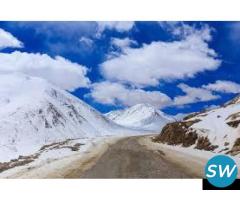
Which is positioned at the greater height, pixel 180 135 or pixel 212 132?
pixel 212 132

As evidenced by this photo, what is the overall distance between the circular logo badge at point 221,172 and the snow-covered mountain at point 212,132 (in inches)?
410

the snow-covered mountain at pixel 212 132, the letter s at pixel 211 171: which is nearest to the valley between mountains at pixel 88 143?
the snow-covered mountain at pixel 212 132

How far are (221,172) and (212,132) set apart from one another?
23.2 metres

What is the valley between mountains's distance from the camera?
2177 centimetres

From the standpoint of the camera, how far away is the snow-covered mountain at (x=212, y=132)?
3179 centimetres

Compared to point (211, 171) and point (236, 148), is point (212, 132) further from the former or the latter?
point (211, 171)

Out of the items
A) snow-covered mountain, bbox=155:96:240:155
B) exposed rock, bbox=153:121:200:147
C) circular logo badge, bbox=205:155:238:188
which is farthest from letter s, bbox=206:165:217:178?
exposed rock, bbox=153:121:200:147

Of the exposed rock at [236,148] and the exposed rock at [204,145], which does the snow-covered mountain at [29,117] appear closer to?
the exposed rock at [204,145]

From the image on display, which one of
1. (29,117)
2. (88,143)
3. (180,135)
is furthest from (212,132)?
(29,117)

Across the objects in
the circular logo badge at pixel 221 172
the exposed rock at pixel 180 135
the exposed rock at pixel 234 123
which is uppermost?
the exposed rock at pixel 234 123

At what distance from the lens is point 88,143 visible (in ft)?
169
